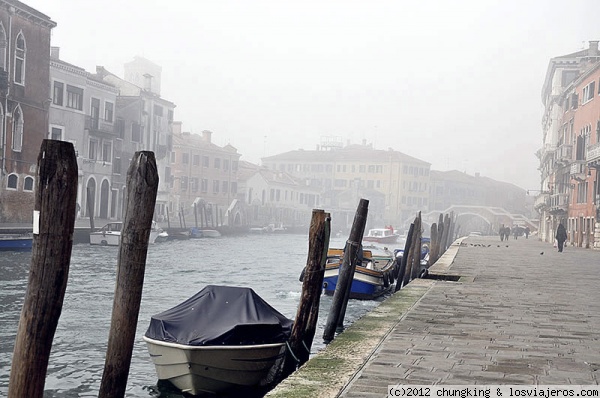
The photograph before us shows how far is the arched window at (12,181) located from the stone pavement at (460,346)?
24.9 m

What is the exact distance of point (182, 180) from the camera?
6344cm

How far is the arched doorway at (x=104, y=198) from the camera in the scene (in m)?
44.5

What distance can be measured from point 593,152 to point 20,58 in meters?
25.3

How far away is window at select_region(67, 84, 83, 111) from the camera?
131 ft

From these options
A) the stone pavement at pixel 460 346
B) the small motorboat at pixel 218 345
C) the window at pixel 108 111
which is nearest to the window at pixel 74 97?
the window at pixel 108 111

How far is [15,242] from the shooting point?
2467cm

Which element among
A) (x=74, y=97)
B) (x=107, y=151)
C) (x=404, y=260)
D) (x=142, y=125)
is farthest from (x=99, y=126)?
(x=404, y=260)

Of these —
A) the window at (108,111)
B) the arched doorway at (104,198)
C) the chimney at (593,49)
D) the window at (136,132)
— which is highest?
the chimney at (593,49)

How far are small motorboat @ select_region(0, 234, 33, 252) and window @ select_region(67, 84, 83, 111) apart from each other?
53.8 feet

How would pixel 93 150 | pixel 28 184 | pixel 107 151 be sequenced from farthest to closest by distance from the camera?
pixel 107 151
pixel 93 150
pixel 28 184

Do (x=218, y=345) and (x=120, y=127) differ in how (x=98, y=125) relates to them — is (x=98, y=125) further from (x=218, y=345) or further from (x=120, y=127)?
(x=218, y=345)

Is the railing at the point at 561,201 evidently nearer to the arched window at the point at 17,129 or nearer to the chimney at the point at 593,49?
the chimney at the point at 593,49

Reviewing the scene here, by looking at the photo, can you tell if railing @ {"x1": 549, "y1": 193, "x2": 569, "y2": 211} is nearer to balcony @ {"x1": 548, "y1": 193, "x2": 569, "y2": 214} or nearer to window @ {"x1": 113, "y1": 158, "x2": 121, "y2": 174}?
balcony @ {"x1": 548, "y1": 193, "x2": 569, "y2": 214}

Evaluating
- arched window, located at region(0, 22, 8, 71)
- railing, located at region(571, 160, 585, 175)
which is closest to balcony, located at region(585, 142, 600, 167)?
railing, located at region(571, 160, 585, 175)
